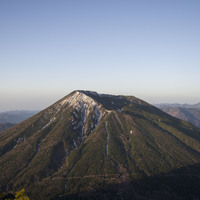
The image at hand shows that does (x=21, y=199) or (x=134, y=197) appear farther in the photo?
(x=134, y=197)

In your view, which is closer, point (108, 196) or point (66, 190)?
point (108, 196)

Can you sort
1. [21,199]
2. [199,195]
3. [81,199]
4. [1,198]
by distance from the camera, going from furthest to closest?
[199,195] → [81,199] → [1,198] → [21,199]

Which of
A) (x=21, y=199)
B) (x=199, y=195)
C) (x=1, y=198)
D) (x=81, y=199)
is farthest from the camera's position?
(x=199, y=195)

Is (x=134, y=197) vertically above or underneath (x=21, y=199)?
underneath

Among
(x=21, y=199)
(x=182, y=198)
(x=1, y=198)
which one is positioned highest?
(x=21, y=199)

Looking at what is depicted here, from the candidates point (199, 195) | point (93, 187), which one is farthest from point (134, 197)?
point (199, 195)

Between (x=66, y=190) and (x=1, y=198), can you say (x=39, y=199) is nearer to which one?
(x=66, y=190)

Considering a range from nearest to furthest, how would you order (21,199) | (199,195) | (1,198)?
(21,199), (1,198), (199,195)

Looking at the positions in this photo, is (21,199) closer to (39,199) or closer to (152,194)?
(39,199)

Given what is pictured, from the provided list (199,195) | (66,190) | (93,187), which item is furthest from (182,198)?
(66,190)
